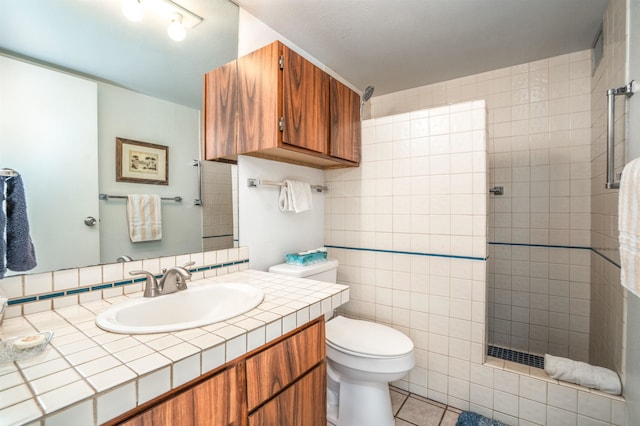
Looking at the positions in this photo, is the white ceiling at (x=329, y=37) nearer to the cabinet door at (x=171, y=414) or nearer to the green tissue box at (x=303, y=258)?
the green tissue box at (x=303, y=258)

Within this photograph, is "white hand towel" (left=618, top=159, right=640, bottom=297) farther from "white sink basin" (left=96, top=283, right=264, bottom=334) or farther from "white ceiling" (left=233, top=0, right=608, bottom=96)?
"white ceiling" (left=233, top=0, right=608, bottom=96)

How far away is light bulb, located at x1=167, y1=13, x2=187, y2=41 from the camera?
1347 millimetres

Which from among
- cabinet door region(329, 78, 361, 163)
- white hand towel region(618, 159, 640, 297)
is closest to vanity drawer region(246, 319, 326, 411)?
white hand towel region(618, 159, 640, 297)

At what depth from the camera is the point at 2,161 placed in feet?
2.83

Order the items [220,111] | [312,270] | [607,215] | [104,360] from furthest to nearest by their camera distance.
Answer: [312,270], [607,215], [220,111], [104,360]

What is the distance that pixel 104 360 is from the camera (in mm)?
628

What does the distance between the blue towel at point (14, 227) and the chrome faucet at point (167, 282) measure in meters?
0.32

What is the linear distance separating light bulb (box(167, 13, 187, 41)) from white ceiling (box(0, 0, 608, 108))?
1.0 inches

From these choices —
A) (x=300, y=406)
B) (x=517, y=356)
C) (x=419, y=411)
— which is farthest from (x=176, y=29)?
(x=517, y=356)

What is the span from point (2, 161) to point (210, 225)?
2.46 feet

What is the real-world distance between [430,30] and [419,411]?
233 cm

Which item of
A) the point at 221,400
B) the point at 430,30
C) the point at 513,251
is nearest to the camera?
the point at 221,400

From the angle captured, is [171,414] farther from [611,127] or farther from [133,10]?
[611,127]

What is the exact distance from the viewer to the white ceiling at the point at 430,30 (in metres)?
1.64
